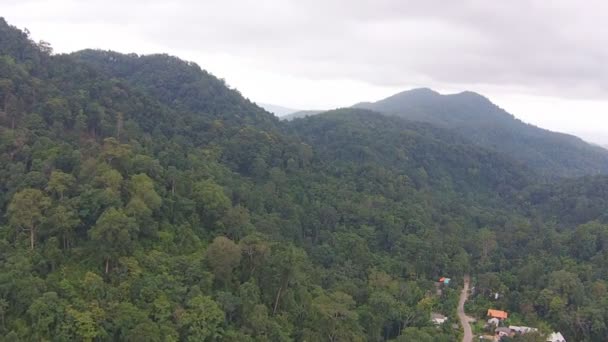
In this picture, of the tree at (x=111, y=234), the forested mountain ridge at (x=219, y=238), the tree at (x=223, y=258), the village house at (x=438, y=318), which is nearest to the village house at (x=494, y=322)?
the forested mountain ridge at (x=219, y=238)

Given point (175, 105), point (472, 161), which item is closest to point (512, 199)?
point (472, 161)

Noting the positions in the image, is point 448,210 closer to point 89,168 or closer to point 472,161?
point 472,161

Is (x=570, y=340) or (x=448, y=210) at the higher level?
(x=448, y=210)

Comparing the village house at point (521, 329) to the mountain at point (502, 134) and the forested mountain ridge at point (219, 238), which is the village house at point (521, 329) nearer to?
the forested mountain ridge at point (219, 238)

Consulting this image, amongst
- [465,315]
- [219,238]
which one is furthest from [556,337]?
[219,238]

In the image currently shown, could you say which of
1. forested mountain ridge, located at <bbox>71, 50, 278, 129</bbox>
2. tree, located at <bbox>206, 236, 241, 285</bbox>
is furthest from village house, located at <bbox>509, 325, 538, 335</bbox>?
forested mountain ridge, located at <bbox>71, 50, 278, 129</bbox>
